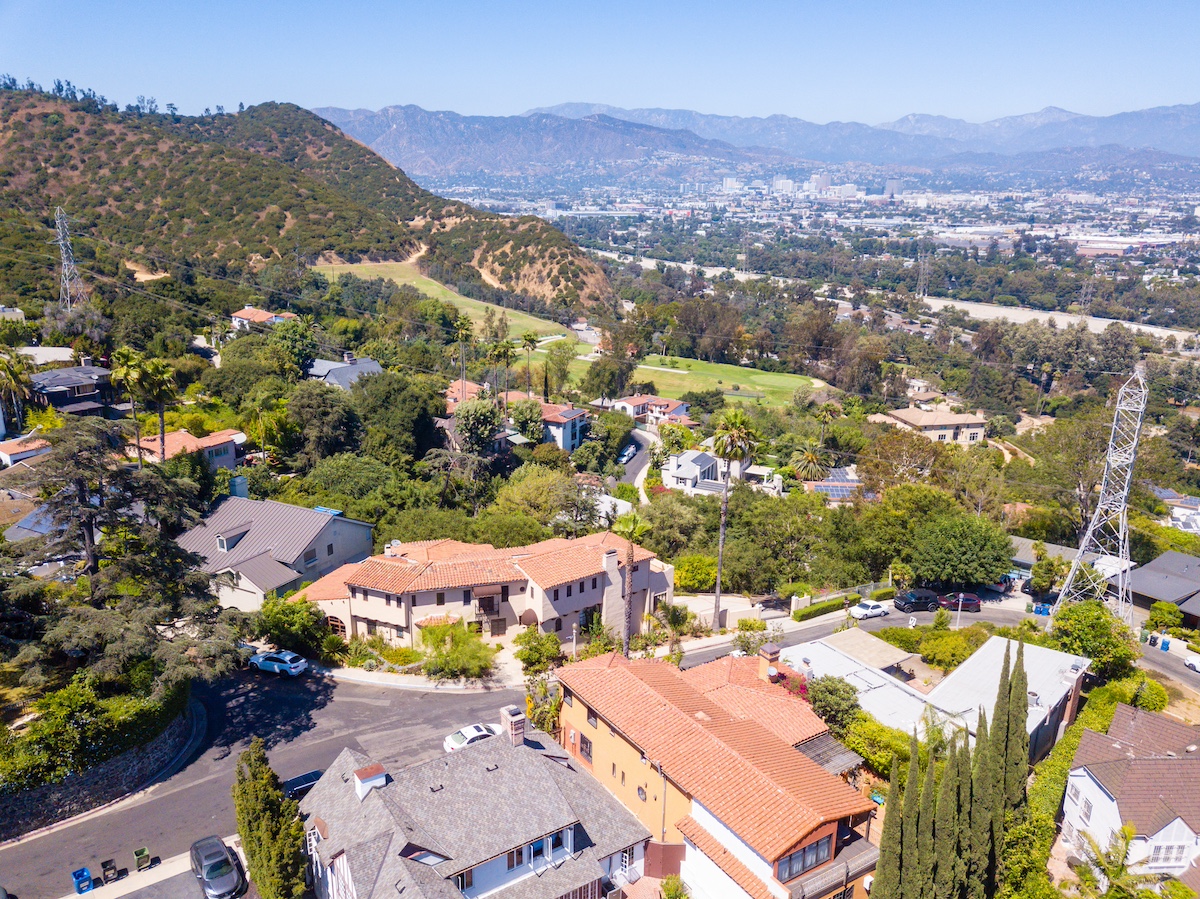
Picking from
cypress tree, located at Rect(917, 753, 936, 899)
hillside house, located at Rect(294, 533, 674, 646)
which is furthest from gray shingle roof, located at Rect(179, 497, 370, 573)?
cypress tree, located at Rect(917, 753, 936, 899)

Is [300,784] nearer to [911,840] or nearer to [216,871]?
[216,871]

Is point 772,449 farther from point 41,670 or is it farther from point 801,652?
point 41,670

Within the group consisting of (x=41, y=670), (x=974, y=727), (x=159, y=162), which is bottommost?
(x=974, y=727)

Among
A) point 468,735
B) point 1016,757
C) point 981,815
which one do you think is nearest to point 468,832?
point 468,735

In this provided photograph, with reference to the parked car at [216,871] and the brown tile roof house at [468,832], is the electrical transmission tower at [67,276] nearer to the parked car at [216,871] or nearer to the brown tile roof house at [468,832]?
the parked car at [216,871]

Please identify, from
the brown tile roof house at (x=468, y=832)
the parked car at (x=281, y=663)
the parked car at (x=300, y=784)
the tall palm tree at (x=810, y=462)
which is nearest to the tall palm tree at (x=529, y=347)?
the tall palm tree at (x=810, y=462)

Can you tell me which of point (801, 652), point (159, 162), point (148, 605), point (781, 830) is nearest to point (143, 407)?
point (148, 605)
